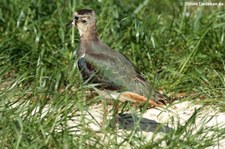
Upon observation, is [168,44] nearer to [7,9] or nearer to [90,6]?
[90,6]

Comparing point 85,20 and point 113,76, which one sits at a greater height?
point 85,20

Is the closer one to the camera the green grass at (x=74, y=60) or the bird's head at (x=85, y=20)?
the green grass at (x=74, y=60)

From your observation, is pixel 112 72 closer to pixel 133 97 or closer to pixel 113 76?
pixel 113 76

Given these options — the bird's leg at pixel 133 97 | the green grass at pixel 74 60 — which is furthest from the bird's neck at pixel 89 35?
the bird's leg at pixel 133 97

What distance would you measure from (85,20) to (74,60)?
0.48m

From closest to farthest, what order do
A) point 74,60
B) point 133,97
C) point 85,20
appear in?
point 133,97 → point 74,60 → point 85,20

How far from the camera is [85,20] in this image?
26.0 feet

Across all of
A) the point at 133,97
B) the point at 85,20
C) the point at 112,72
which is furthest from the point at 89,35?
the point at 133,97

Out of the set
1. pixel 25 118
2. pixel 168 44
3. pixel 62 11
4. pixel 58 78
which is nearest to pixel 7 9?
pixel 62 11

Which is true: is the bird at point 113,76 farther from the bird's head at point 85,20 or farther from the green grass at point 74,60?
the bird's head at point 85,20

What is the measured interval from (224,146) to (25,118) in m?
1.55

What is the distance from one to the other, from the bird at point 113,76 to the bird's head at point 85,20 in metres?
0.32

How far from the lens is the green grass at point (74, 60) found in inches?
242

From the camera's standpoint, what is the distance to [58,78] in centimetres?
690
